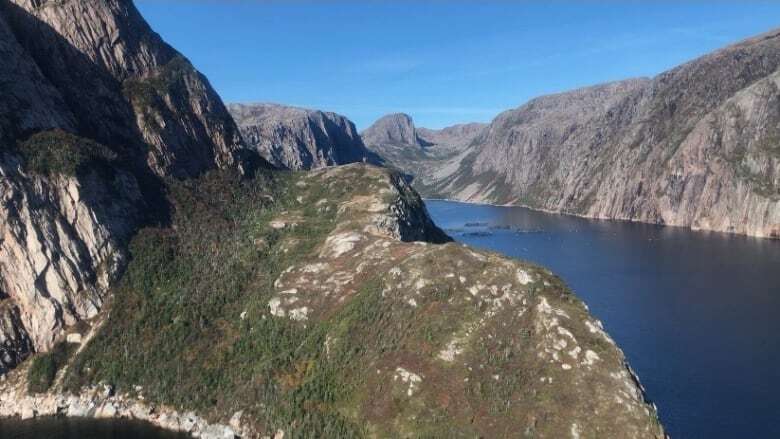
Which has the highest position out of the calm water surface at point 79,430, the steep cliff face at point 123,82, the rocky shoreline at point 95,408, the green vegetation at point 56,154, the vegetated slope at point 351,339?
the steep cliff face at point 123,82

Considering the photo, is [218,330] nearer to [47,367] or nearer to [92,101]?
[47,367]

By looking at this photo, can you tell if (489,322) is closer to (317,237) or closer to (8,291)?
(317,237)

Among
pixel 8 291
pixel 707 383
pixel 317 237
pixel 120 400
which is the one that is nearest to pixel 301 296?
pixel 317 237

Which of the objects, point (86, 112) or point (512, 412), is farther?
point (86, 112)

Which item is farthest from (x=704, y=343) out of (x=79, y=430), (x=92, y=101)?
(x=92, y=101)

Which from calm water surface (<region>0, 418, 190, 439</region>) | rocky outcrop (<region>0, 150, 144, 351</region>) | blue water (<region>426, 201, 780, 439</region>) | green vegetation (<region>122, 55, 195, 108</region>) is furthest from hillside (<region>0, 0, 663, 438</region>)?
blue water (<region>426, 201, 780, 439</region>)

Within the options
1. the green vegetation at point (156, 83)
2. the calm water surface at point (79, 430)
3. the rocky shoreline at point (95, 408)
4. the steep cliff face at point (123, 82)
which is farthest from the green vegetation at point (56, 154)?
the calm water surface at point (79, 430)

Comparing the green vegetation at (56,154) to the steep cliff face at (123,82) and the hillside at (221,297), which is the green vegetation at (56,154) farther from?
the steep cliff face at (123,82)
